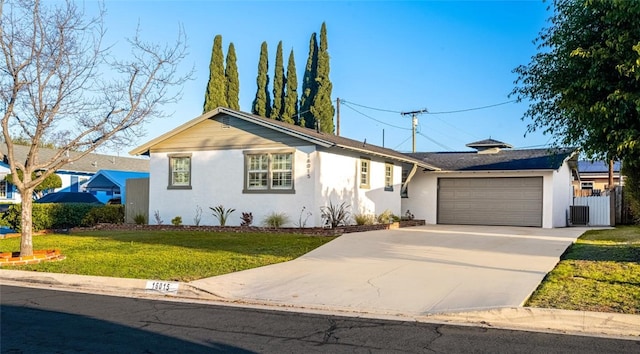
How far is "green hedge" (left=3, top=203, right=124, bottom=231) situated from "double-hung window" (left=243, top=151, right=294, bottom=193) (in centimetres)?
698

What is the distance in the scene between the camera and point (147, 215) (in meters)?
21.9

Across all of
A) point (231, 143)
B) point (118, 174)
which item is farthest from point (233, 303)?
point (118, 174)

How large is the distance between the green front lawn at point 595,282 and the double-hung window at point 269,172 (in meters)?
9.43

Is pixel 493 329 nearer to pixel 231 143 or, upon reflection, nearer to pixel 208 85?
pixel 231 143

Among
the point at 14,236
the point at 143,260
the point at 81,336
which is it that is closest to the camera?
the point at 81,336

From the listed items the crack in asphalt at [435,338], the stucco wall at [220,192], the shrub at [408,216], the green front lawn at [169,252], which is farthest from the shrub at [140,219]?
the crack in asphalt at [435,338]

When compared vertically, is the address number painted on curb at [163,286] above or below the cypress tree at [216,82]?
below

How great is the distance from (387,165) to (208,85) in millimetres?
19712

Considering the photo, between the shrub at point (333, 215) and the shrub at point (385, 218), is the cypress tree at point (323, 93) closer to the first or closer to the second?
the shrub at point (385, 218)

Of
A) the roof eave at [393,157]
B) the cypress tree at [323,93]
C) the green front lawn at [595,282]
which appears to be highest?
the cypress tree at [323,93]

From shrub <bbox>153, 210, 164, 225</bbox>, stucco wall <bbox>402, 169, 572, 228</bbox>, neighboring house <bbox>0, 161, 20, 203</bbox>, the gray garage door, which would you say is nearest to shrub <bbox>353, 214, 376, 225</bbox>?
stucco wall <bbox>402, 169, 572, 228</bbox>

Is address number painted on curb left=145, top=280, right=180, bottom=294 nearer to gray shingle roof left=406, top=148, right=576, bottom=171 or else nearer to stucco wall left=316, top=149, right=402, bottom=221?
stucco wall left=316, top=149, right=402, bottom=221

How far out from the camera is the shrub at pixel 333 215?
18812 millimetres

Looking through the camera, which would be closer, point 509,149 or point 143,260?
point 143,260
